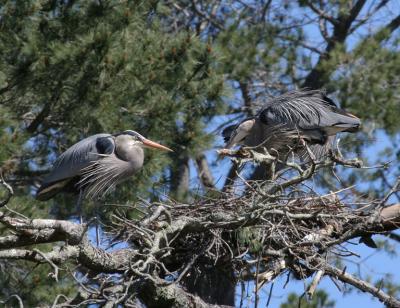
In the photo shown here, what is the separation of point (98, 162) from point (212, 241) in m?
1.74

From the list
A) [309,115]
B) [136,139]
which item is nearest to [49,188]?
[136,139]

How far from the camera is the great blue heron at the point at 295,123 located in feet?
20.7

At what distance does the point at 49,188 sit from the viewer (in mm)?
6137

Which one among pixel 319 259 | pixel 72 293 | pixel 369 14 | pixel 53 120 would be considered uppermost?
pixel 369 14

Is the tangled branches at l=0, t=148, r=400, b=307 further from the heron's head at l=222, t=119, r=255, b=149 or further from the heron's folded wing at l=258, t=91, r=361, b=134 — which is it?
the heron's head at l=222, t=119, r=255, b=149

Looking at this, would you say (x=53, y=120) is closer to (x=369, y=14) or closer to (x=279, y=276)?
(x=279, y=276)

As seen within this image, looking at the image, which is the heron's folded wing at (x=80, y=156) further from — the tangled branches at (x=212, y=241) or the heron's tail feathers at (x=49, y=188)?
the tangled branches at (x=212, y=241)

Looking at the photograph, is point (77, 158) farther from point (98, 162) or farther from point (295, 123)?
point (295, 123)

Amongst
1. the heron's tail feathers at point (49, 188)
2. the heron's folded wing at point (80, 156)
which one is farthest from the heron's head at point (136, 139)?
the heron's tail feathers at point (49, 188)

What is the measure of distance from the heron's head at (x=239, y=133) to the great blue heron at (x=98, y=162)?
627mm

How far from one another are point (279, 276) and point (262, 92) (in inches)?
189

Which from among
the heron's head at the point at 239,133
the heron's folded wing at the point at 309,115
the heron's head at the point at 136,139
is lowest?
the heron's head at the point at 136,139

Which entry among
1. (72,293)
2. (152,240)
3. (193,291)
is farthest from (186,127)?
(152,240)

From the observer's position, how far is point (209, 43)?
735cm
